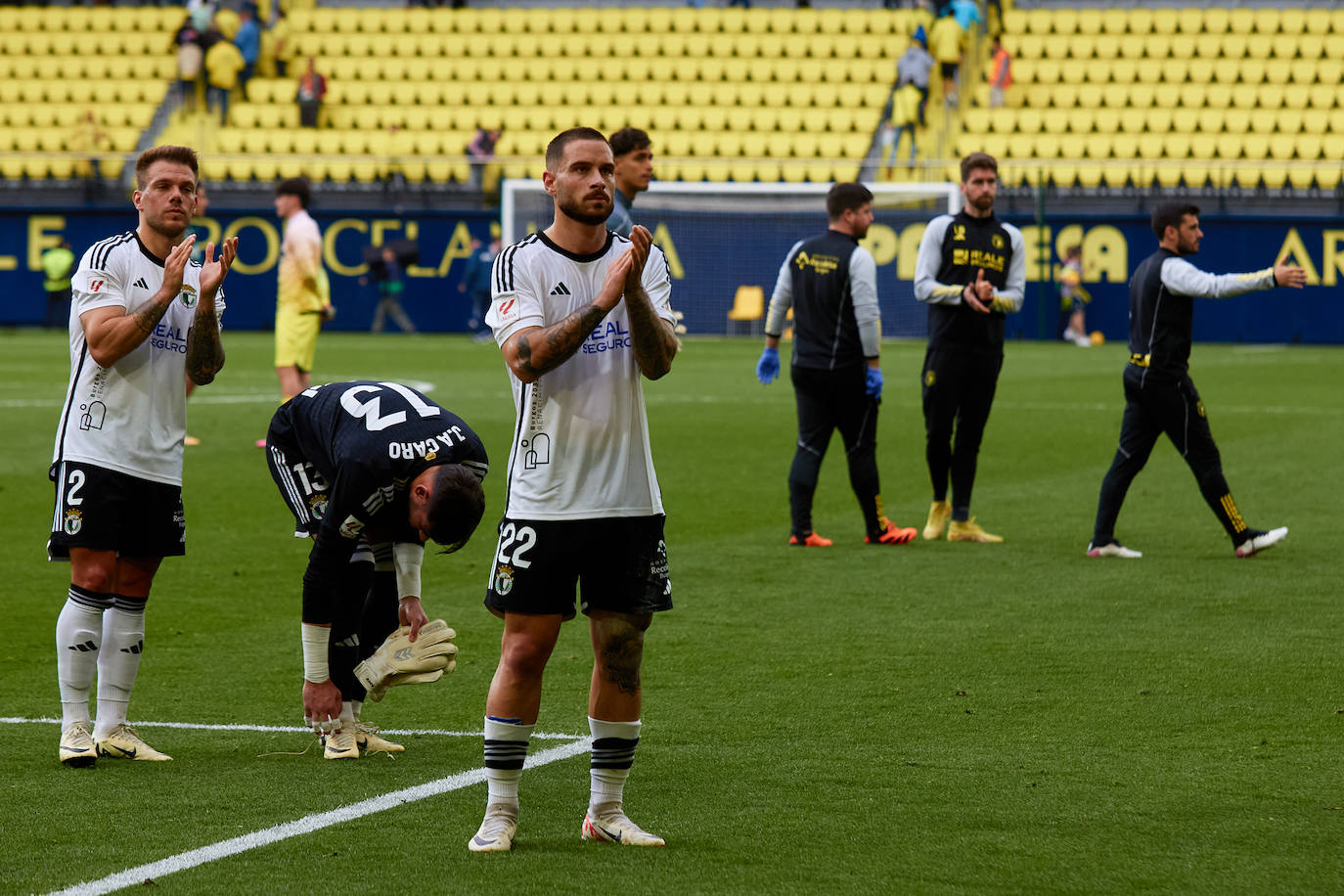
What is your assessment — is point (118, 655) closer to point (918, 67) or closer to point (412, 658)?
point (412, 658)

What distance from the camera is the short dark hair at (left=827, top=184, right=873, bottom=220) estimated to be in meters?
10.4

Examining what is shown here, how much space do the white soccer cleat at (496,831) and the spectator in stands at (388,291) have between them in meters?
27.4

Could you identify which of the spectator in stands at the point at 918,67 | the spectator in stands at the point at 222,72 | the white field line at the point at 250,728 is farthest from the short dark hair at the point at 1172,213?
the spectator in stands at the point at 222,72

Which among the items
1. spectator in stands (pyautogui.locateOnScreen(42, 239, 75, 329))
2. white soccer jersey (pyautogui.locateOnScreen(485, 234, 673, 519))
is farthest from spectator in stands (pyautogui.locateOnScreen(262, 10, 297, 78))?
white soccer jersey (pyautogui.locateOnScreen(485, 234, 673, 519))

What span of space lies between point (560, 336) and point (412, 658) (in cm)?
129

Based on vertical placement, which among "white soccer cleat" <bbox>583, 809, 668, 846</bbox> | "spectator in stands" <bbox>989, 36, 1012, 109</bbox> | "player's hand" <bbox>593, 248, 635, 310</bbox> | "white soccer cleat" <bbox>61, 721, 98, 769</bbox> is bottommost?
"white soccer cleat" <bbox>61, 721, 98, 769</bbox>

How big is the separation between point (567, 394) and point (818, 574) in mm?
4868

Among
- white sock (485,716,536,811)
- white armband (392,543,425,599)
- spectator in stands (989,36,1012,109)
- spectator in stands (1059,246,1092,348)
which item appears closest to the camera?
white sock (485,716,536,811)

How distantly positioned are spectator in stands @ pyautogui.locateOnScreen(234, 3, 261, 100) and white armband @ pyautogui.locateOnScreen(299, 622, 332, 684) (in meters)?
32.1

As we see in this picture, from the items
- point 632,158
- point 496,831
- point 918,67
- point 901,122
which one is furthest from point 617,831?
point 918,67

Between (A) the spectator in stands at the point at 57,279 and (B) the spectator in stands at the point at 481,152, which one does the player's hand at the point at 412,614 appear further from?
(A) the spectator in stands at the point at 57,279

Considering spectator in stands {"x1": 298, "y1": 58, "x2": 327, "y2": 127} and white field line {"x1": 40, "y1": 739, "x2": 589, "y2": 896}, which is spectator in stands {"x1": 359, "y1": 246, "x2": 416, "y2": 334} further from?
white field line {"x1": 40, "y1": 739, "x2": 589, "y2": 896}

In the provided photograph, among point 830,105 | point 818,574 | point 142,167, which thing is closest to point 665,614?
point 818,574

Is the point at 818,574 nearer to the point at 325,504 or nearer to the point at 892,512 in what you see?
the point at 892,512
